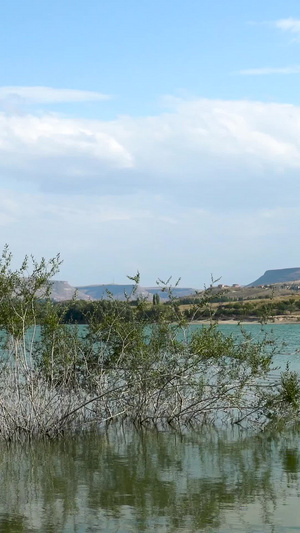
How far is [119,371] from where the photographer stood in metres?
16.8

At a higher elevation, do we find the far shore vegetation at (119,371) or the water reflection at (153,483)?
the far shore vegetation at (119,371)

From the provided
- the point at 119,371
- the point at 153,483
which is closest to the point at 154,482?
the point at 153,483

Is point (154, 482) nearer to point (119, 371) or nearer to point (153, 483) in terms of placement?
point (153, 483)

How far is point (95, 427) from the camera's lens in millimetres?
17266

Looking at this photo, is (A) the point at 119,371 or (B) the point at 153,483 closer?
(B) the point at 153,483

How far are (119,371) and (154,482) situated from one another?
168 inches

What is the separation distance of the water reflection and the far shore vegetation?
52 centimetres

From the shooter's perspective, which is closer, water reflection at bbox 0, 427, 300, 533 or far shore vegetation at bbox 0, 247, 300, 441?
water reflection at bbox 0, 427, 300, 533

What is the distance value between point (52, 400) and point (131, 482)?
354cm

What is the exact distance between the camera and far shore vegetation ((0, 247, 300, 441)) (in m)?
15.7

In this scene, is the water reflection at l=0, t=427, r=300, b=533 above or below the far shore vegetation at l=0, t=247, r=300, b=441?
below

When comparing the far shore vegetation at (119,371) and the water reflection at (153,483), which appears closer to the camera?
the water reflection at (153,483)

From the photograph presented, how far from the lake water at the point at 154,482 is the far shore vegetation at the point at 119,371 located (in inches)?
19.1

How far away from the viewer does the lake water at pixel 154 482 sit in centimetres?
1050
